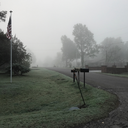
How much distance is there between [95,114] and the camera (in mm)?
3258

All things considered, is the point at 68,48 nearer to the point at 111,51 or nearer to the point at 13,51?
the point at 111,51

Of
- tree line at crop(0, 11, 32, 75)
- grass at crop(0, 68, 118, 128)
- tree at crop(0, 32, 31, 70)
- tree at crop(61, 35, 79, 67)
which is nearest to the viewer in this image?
grass at crop(0, 68, 118, 128)

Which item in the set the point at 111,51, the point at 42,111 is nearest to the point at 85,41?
the point at 111,51

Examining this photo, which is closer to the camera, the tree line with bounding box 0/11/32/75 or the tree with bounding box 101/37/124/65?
the tree line with bounding box 0/11/32/75

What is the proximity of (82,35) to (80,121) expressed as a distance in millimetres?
43996

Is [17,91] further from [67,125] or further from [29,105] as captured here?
[67,125]

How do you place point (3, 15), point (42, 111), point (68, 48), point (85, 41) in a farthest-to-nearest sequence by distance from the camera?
point (68, 48) → point (85, 41) → point (3, 15) → point (42, 111)

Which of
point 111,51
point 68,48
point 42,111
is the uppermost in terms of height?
point 68,48

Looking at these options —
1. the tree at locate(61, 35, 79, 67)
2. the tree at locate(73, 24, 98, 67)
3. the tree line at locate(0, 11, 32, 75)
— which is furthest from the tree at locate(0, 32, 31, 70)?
the tree at locate(61, 35, 79, 67)

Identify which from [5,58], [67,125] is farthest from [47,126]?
[5,58]

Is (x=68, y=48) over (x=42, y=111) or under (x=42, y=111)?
over

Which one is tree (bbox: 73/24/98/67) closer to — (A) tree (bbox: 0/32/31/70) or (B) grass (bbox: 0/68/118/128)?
(A) tree (bbox: 0/32/31/70)

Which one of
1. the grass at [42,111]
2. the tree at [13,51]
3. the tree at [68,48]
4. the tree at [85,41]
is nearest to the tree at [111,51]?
the tree at [85,41]

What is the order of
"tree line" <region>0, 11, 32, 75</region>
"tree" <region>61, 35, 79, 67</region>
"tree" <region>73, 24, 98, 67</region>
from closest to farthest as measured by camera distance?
"tree line" <region>0, 11, 32, 75</region> → "tree" <region>73, 24, 98, 67</region> → "tree" <region>61, 35, 79, 67</region>
